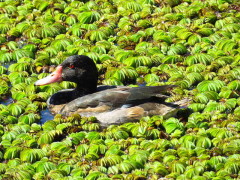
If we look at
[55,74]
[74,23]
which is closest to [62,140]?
[55,74]

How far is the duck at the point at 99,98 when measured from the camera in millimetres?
11305

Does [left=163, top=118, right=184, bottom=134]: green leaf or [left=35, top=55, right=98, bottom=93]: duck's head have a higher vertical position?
[left=35, top=55, right=98, bottom=93]: duck's head

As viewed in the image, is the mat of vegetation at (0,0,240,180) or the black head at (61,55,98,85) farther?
the black head at (61,55,98,85)

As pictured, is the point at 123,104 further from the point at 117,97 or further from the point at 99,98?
the point at 99,98

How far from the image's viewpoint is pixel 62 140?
10828 millimetres

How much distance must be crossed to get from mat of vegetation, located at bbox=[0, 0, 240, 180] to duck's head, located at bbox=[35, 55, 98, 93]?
353 millimetres

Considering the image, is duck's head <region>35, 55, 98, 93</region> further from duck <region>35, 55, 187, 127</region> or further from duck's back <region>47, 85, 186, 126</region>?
duck's back <region>47, 85, 186, 126</region>

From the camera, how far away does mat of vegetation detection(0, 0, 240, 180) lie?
32.5 ft

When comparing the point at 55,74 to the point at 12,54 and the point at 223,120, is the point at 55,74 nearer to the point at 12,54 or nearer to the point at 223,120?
the point at 12,54

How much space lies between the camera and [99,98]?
11539 millimetres

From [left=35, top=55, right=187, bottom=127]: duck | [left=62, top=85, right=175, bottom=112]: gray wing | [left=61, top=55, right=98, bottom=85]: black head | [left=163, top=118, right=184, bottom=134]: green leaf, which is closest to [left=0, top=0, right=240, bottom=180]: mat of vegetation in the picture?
[left=163, top=118, right=184, bottom=134]: green leaf

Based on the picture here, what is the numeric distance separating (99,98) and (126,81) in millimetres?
1266

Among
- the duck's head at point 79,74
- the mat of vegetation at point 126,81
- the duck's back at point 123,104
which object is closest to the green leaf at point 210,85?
the mat of vegetation at point 126,81

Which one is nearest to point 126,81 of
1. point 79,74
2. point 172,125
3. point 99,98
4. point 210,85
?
point 79,74
